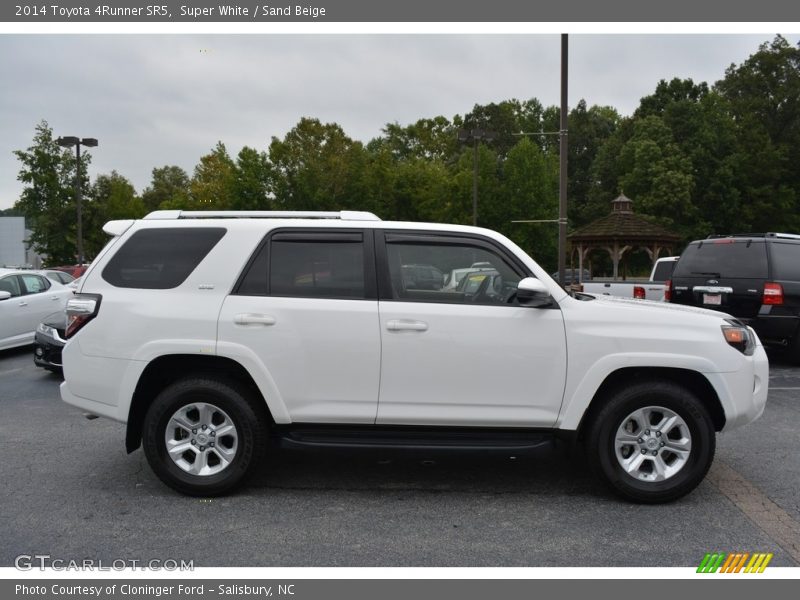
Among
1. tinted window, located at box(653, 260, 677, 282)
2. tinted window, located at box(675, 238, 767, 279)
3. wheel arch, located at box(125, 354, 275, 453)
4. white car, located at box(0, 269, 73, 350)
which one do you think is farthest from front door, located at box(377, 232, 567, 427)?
tinted window, located at box(653, 260, 677, 282)

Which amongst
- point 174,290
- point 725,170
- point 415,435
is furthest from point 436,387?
point 725,170

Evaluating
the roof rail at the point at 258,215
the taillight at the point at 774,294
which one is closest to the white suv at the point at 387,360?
the roof rail at the point at 258,215

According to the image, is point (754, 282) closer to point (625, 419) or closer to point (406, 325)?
point (625, 419)

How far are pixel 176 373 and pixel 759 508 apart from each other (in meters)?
4.08

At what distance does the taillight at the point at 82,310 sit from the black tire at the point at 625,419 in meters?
3.50

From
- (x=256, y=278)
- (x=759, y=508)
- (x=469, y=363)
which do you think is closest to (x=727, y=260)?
(x=759, y=508)

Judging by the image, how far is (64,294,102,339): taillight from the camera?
4.58 meters

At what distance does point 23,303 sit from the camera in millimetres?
11453

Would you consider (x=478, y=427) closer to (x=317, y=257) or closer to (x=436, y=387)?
(x=436, y=387)

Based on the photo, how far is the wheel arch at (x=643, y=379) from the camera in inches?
178

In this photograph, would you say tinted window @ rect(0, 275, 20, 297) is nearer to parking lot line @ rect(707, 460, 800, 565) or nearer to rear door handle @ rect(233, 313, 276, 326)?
rear door handle @ rect(233, 313, 276, 326)

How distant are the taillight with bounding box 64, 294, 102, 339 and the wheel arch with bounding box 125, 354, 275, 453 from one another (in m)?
0.55

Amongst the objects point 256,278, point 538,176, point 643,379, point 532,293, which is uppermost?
point 538,176

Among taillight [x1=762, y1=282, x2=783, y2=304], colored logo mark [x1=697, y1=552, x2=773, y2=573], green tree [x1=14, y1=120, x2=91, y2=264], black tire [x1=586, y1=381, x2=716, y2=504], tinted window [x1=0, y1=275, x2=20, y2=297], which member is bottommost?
colored logo mark [x1=697, y1=552, x2=773, y2=573]
